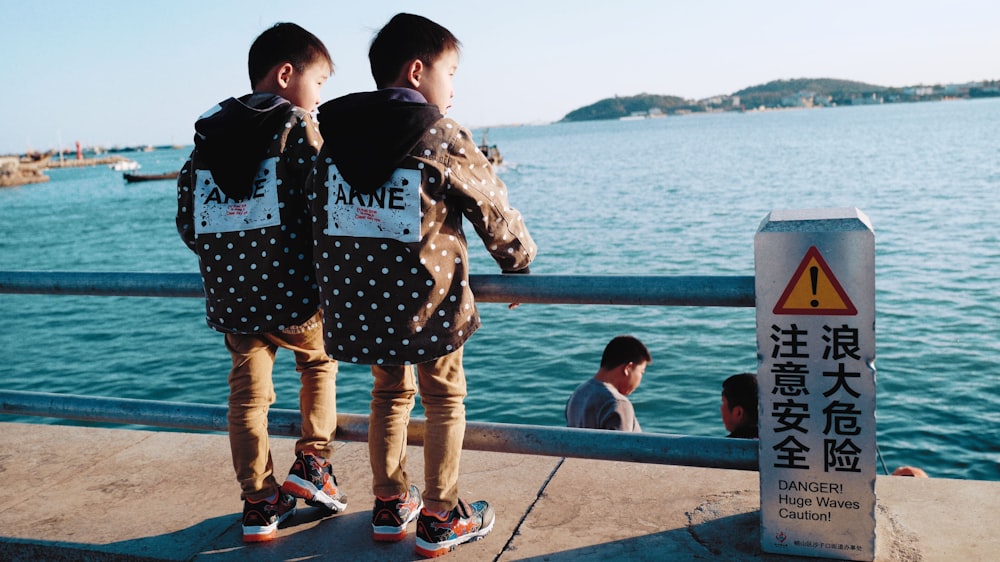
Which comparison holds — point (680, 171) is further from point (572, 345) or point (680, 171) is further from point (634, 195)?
point (572, 345)

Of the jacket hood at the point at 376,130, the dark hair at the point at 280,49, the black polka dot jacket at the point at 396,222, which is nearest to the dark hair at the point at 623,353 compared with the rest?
the black polka dot jacket at the point at 396,222

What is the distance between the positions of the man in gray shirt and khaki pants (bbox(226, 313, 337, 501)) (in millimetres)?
2538

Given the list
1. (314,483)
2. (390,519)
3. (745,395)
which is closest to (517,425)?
(390,519)

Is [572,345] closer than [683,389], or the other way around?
[683,389]

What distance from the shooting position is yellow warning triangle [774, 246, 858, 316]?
7.58ft

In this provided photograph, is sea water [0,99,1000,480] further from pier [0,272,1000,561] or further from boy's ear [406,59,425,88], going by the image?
boy's ear [406,59,425,88]

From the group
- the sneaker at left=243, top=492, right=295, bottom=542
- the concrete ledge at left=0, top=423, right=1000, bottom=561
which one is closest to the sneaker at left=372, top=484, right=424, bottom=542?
the concrete ledge at left=0, top=423, right=1000, bottom=561

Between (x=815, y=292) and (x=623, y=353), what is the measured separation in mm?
3036

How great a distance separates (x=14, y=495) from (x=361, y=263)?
1915mm

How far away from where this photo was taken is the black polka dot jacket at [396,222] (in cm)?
A: 243

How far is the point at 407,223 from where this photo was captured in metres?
2.44

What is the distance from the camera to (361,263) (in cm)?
250

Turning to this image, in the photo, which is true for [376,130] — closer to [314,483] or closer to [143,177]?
[314,483]

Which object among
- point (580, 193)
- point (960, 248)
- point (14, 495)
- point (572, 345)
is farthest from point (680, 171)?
point (14, 495)
